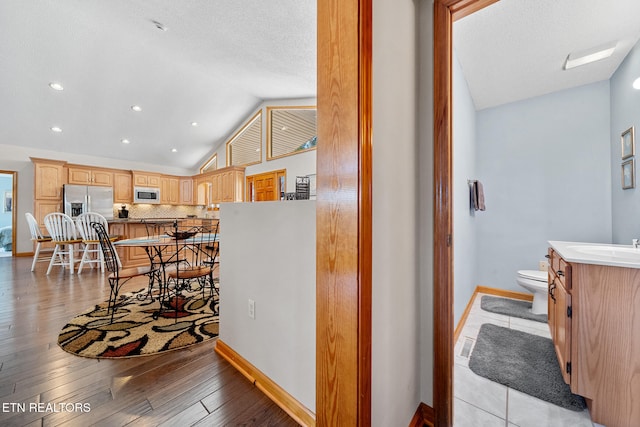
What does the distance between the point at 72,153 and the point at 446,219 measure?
8.89m

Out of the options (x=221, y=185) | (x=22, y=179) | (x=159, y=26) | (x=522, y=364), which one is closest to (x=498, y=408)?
(x=522, y=364)

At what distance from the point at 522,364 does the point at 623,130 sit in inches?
89.8

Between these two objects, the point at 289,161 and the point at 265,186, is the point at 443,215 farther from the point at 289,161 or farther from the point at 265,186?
the point at 265,186

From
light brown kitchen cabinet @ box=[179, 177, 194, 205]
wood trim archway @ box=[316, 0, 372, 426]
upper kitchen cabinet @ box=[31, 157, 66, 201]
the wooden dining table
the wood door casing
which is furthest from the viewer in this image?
light brown kitchen cabinet @ box=[179, 177, 194, 205]

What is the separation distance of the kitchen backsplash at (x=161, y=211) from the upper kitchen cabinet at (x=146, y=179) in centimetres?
70

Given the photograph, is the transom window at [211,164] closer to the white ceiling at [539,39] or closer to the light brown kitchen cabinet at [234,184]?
the light brown kitchen cabinet at [234,184]

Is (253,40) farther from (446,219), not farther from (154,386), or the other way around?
(154,386)

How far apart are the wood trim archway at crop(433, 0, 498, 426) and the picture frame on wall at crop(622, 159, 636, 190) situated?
206 cm

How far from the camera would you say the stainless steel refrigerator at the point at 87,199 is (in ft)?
18.7

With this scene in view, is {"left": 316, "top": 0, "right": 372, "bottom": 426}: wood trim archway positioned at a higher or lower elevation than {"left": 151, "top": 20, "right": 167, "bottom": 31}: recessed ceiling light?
lower

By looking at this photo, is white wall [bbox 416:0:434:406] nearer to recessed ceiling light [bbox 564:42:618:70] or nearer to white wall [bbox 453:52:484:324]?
white wall [bbox 453:52:484:324]

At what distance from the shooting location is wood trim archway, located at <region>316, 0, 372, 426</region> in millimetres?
780

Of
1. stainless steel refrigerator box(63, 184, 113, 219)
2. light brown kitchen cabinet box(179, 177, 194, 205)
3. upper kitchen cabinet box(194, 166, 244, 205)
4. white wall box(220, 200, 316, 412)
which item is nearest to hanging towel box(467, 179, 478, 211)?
white wall box(220, 200, 316, 412)

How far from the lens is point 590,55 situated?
214 cm
